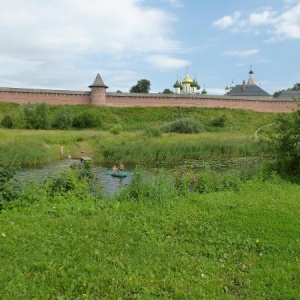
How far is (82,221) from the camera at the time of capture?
15.9 ft

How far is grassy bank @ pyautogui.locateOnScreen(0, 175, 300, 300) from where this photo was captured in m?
3.28

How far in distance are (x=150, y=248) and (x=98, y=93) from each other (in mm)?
39283

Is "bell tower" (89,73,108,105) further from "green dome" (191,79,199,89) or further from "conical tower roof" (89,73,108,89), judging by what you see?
"green dome" (191,79,199,89)

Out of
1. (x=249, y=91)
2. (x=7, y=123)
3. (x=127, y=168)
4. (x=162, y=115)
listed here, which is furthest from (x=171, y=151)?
(x=249, y=91)

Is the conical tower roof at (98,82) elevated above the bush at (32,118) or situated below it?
above

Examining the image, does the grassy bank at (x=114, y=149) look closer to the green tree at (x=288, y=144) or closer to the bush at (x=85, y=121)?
the green tree at (x=288, y=144)

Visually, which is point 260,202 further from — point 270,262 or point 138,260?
point 138,260

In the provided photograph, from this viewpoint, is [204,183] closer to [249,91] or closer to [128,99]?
[128,99]

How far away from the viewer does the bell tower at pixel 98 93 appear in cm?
4197

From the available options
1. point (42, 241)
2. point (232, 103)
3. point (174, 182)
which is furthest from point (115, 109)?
point (42, 241)

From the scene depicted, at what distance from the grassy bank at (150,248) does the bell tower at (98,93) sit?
121 ft

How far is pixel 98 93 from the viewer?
138ft

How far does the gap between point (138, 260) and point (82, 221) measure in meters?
1.33

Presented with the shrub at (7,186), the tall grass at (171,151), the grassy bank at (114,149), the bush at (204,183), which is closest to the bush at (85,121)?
the grassy bank at (114,149)
